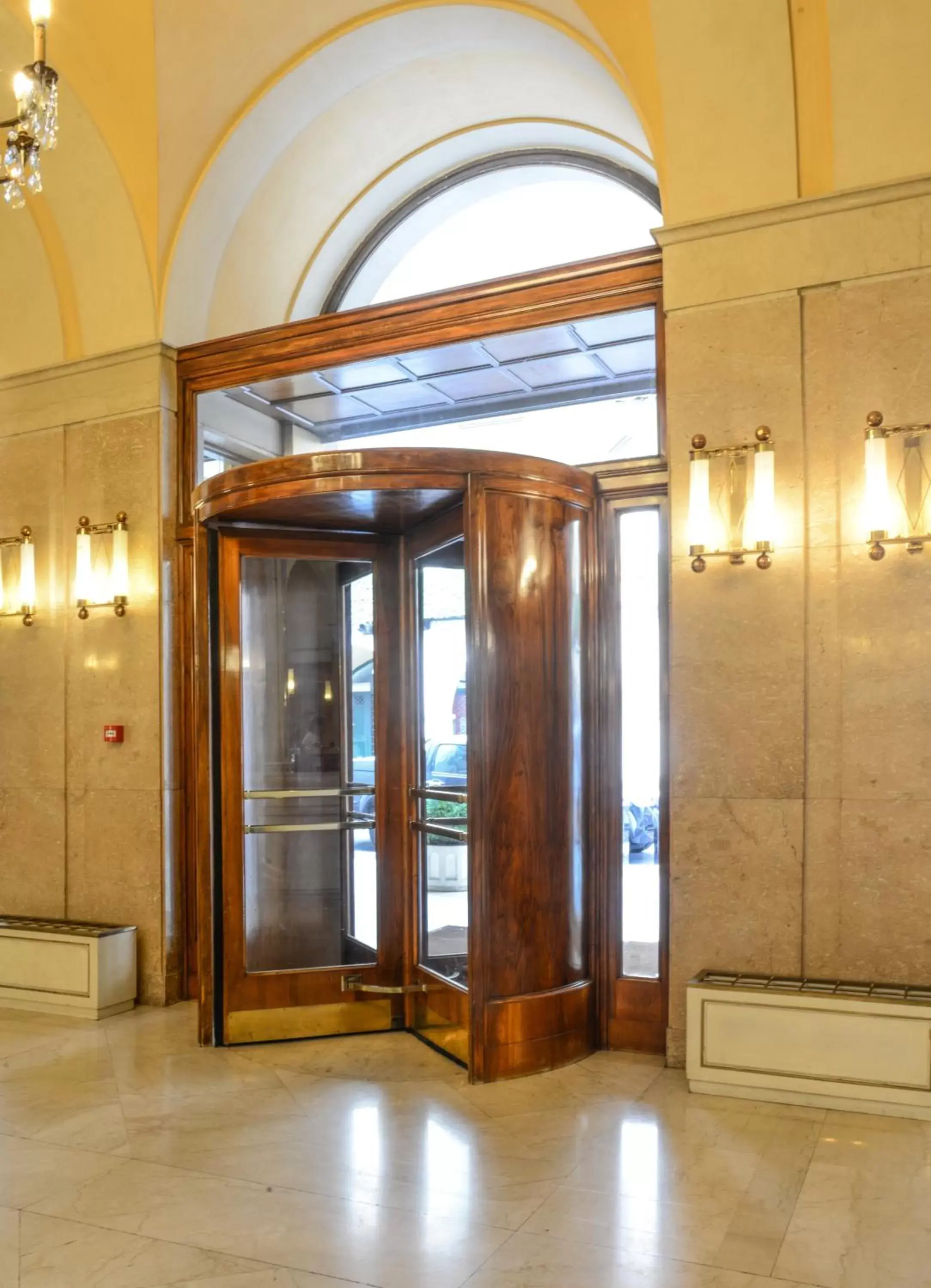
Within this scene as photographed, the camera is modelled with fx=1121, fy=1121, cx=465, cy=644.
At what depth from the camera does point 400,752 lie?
5.66 metres

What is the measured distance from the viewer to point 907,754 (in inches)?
179

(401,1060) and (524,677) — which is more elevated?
(524,677)

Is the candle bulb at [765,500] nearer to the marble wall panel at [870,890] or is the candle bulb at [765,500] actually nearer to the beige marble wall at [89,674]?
the marble wall panel at [870,890]

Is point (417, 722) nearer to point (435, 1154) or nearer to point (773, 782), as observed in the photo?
point (773, 782)

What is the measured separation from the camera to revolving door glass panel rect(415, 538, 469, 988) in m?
5.21

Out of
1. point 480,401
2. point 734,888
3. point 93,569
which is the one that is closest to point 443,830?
point 734,888

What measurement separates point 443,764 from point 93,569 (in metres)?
2.55

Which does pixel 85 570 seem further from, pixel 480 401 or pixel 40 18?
pixel 40 18

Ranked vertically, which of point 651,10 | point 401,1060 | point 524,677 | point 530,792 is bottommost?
point 401,1060

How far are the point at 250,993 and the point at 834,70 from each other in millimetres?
4880

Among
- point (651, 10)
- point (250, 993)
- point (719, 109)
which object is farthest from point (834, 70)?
point (250, 993)

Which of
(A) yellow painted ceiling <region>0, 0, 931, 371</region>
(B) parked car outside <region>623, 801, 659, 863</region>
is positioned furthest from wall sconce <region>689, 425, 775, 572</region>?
(B) parked car outside <region>623, 801, 659, 863</region>

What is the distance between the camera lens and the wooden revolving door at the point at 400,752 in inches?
191

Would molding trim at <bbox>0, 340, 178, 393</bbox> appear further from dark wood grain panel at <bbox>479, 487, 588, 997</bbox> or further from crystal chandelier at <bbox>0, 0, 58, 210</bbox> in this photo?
crystal chandelier at <bbox>0, 0, 58, 210</bbox>
